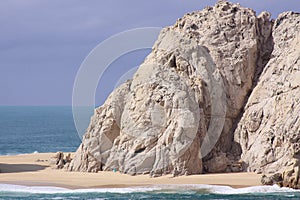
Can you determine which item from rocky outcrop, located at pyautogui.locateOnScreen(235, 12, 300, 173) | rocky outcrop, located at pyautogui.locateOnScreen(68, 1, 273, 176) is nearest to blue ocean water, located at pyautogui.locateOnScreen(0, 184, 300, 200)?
rocky outcrop, located at pyautogui.locateOnScreen(235, 12, 300, 173)

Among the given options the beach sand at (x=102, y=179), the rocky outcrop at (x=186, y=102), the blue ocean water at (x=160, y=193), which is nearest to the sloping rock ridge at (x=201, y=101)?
the rocky outcrop at (x=186, y=102)

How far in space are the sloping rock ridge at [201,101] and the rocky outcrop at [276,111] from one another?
84 millimetres

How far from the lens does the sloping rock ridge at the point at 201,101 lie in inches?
1645

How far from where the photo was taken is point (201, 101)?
145 feet

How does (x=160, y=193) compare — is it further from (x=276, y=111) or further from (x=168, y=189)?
(x=276, y=111)

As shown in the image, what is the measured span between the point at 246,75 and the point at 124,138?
32.7 ft

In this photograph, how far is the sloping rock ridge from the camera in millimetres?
41781

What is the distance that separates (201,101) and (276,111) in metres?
5.11

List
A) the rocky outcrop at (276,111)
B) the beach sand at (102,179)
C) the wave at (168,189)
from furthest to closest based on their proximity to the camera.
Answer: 1. the rocky outcrop at (276,111)
2. the beach sand at (102,179)
3. the wave at (168,189)

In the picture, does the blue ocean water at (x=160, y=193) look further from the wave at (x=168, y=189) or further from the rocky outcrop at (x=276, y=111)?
the rocky outcrop at (x=276, y=111)

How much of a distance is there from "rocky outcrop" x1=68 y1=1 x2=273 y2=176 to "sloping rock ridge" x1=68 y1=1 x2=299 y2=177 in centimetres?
7

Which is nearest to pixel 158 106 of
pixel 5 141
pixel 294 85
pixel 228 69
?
pixel 228 69

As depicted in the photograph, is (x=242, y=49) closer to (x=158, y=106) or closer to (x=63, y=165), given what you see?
(x=158, y=106)

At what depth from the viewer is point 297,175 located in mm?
36438
